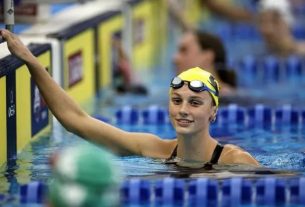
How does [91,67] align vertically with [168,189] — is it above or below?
above

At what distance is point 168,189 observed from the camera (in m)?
5.12

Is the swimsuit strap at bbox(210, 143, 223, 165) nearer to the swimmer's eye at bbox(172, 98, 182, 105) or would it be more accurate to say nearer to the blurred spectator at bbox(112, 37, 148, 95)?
the swimmer's eye at bbox(172, 98, 182, 105)

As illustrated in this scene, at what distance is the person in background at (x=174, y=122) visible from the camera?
5.20m

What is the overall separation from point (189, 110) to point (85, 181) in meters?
2.17

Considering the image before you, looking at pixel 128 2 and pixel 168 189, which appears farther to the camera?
pixel 128 2

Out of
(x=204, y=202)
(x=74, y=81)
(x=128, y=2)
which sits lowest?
(x=204, y=202)

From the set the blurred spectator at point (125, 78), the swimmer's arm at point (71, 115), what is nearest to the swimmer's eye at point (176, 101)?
the swimmer's arm at point (71, 115)

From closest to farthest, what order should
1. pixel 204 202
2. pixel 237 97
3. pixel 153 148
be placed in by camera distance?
pixel 204 202, pixel 153 148, pixel 237 97

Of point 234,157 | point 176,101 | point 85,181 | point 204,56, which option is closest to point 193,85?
point 176,101

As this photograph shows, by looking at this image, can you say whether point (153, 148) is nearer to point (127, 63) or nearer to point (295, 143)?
point (295, 143)

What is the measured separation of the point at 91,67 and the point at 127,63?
52 centimetres

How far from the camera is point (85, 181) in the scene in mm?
3188

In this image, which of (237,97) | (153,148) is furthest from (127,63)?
(153,148)

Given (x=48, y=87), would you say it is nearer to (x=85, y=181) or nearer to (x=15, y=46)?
(x=15, y=46)
